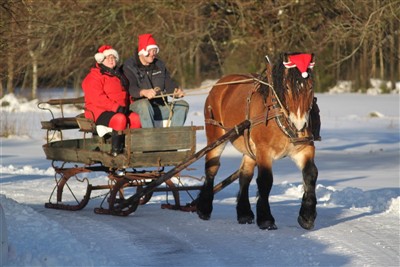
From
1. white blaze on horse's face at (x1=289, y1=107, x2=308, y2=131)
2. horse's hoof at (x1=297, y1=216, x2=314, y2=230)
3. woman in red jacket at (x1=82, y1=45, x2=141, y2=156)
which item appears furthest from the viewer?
woman in red jacket at (x1=82, y1=45, x2=141, y2=156)

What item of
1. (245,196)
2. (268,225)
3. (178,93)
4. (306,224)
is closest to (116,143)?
(178,93)

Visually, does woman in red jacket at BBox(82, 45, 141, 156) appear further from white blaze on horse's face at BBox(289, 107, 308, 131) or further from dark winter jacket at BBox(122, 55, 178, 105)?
white blaze on horse's face at BBox(289, 107, 308, 131)

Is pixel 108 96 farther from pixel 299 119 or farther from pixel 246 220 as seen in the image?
pixel 299 119

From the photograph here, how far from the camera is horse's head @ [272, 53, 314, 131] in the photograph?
8.37 metres

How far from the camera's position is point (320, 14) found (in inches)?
786

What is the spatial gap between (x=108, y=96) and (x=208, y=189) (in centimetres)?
155

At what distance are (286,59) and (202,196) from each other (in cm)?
188

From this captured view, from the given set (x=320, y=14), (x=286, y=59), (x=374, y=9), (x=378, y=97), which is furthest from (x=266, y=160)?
(x=378, y=97)

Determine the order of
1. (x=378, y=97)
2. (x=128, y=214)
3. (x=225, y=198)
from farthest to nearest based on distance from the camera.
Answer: (x=378, y=97), (x=225, y=198), (x=128, y=214)

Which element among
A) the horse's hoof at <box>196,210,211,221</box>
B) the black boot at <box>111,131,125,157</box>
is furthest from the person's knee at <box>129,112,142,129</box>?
the horse's hoof at <box>196,210,211,221</box>

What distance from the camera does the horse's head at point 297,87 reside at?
837 centimetres

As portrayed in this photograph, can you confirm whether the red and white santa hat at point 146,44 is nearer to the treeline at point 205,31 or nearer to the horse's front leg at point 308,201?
the horse's front leg at point 308,201

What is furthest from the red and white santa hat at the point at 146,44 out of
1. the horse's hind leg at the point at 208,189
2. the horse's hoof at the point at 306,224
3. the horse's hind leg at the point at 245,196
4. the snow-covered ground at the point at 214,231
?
the horse's hoof at the point at 306,224

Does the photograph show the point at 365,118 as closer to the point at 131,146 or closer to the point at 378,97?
the point at 378,97
